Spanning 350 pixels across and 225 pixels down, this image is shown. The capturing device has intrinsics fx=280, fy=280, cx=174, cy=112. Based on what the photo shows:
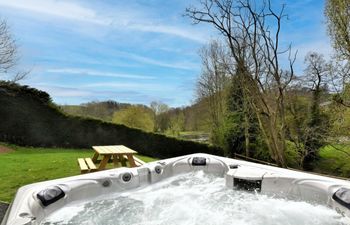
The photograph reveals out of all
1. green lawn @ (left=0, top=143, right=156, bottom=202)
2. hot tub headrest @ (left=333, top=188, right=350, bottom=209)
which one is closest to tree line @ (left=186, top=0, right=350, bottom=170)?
hot tub headrest @ (left=333, top=188, right=350, bottom=209)

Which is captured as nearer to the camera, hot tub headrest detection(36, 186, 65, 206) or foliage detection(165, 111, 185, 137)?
hot tub headrest detection(36, 186, 65, 206)

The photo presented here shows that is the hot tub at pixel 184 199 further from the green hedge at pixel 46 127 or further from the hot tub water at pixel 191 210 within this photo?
the green hedge at pixel 46 127

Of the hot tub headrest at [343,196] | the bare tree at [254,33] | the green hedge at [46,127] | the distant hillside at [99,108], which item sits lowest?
the hot tub headrest at [343,196]

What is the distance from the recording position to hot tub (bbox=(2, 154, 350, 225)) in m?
2.73

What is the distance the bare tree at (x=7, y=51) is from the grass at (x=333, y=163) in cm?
1262

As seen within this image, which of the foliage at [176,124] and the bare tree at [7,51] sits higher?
the bare tree at [7,51]

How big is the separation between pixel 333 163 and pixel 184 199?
10.8 m

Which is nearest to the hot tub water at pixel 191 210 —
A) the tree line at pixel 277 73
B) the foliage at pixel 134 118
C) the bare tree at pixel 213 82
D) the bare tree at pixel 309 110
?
the tree line at pixel 277 73

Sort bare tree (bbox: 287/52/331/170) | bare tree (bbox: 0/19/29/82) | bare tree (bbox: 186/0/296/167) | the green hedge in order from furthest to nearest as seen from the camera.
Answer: bare tree (bbox: 0/19/29/82)
the green hedge
bare tree (bbox: 287/52/331/170)
bare tree (bbox: 186/0/296/167)

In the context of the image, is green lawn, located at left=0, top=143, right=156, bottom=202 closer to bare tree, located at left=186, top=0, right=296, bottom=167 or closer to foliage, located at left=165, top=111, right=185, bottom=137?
bare tree, located at left=186, top=0, right=296, bottom=167

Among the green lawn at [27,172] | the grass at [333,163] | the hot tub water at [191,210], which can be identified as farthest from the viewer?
the grass at [333,163]

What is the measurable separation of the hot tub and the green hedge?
7.26m

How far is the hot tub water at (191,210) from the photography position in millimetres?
2727

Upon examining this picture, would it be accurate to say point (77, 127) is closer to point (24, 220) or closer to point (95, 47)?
point (95, 47)
